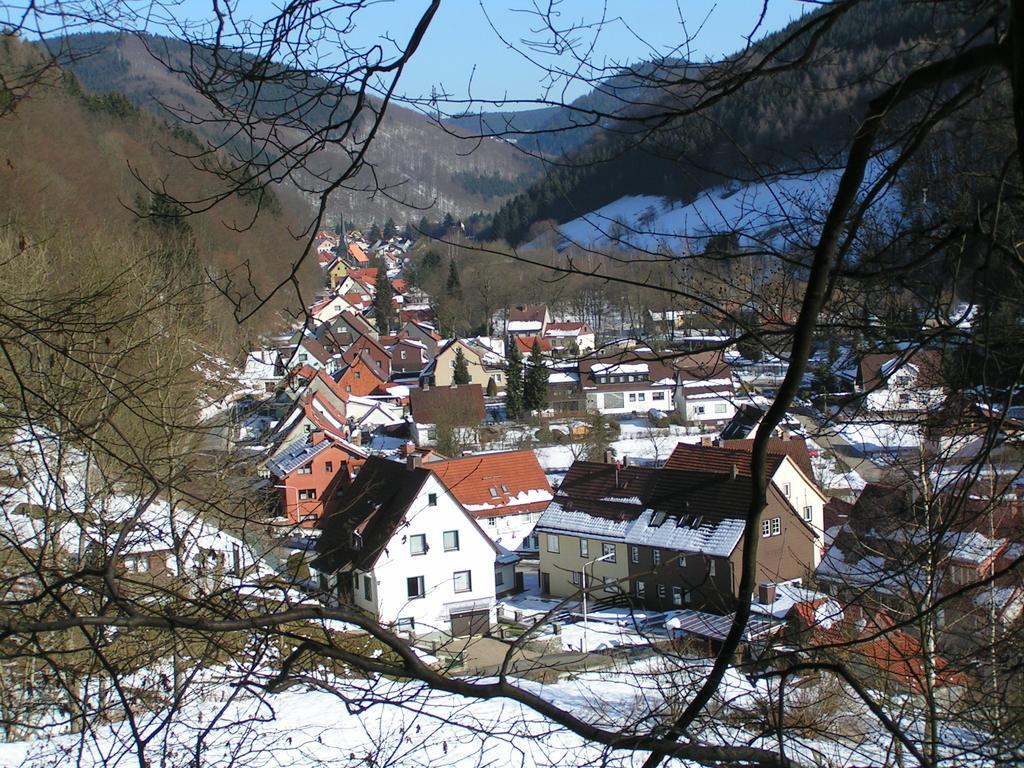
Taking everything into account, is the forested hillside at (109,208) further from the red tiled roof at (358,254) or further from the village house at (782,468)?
the red tiled roof at (358,254)

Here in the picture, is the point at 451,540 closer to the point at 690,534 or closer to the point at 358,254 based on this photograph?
the point at 690,534

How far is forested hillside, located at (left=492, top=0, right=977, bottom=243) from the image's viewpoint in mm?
1641

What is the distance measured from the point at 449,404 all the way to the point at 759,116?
76.3ft

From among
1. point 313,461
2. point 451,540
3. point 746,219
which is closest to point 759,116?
point 746,219

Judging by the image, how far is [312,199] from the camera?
1731 mm

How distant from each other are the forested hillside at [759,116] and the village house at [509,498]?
1440 centimetres

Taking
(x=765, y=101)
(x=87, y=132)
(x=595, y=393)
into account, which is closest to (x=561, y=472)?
(x=595, y=393)

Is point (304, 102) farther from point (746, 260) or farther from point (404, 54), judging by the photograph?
point (746, 260)

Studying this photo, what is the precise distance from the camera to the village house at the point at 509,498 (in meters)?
16.9

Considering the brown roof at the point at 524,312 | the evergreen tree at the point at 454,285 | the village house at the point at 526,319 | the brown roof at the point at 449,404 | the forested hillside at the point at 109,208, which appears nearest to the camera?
the evergreen tree at the point at 454,285

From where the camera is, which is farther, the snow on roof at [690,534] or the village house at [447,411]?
the village house at [447,411]

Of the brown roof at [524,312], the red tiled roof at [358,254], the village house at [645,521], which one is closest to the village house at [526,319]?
the brown roof at [524,312]

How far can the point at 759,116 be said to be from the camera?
8.74ft

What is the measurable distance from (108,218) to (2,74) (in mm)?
18356
